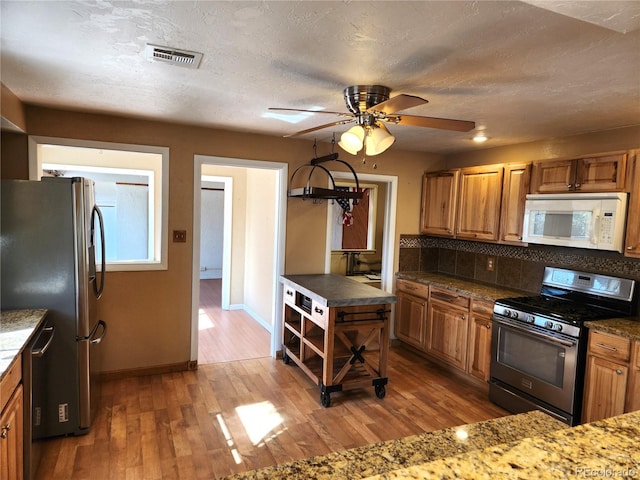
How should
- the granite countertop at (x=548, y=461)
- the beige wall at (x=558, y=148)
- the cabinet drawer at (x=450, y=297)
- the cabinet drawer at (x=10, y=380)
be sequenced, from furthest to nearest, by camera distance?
the cabinet drawer at (x=450, y=297) → the beige wall at (x=558, y=148) → the cabinet drawer at (x=10, y=380) → the granite countertop at (x=548, y=461)

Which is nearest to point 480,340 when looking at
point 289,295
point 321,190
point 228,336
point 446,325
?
point 446,325

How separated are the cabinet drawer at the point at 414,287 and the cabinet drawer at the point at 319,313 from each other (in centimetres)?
142

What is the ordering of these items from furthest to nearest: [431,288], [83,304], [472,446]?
[431,288] < [83,304] < [472,446]

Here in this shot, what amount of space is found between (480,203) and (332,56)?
2.61 metres

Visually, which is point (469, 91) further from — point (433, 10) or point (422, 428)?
point (422, 428)

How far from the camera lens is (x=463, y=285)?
398cm

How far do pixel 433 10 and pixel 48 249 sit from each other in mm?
2493

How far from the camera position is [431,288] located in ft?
13.6

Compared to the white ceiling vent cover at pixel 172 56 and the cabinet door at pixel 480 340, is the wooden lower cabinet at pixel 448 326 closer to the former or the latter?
the cabinet door at pixel 480 340

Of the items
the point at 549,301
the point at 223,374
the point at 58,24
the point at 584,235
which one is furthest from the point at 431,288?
the point at 58,24

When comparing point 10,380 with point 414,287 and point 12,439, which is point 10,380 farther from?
point 414,287

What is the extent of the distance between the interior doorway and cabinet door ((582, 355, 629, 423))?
8.89 feet

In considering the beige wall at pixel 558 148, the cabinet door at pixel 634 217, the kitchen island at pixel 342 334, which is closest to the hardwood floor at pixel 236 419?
the kitchen island at pixel 342 334

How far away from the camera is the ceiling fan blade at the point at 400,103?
5.74ft
